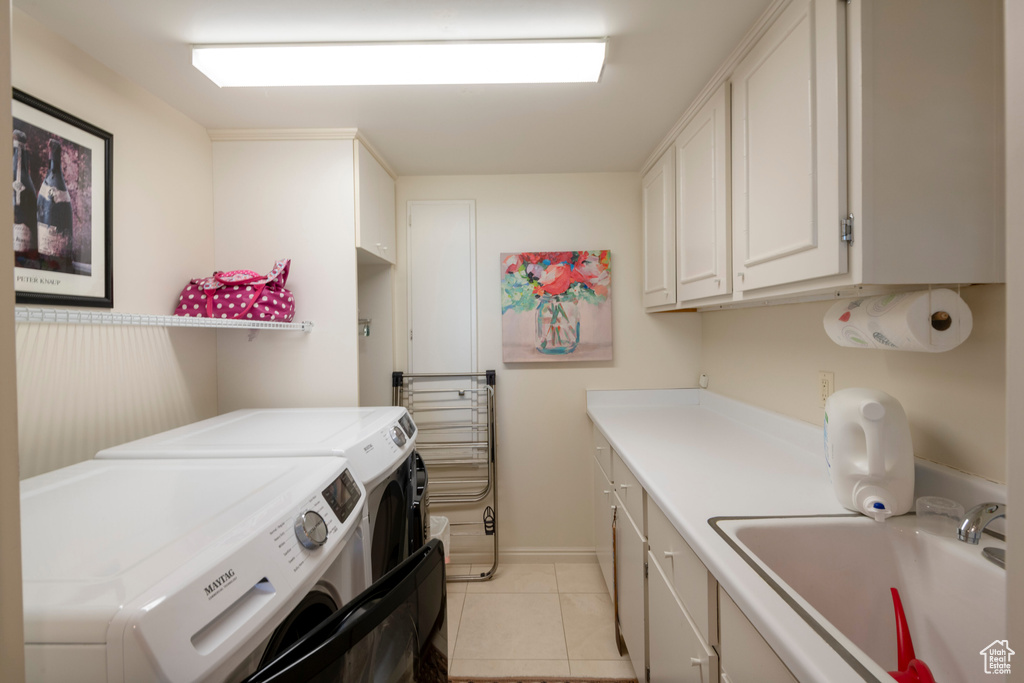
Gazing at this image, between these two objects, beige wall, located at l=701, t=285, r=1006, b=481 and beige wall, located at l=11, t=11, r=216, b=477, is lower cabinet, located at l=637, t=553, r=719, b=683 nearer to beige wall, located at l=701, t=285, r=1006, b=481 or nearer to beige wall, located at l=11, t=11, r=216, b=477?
beige wall, located at l=701, t=285, r=1006, b=481

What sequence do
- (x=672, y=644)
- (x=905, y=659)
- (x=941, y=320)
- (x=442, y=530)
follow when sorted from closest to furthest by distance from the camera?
(x=905, y=659) → (x=941, y=320) → (x=672, y=644) → (x=442, y=530)

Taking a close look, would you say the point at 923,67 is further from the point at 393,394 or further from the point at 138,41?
the point at 393,394

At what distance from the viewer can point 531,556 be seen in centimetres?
260

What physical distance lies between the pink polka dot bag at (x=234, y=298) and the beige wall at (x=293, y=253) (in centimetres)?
16

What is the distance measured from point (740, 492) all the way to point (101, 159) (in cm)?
217

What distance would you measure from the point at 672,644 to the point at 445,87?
1858 millimetres

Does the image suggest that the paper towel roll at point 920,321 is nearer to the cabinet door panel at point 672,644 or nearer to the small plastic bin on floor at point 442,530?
the cabinet door panel at point 672,644

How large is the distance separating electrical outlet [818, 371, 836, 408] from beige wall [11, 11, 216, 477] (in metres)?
2.34

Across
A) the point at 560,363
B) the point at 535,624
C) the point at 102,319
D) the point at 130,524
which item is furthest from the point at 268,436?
the point at 560,363

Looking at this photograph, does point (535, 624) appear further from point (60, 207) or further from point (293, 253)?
point (60, 207)

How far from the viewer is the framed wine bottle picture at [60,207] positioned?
122cm

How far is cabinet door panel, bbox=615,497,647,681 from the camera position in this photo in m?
1.46

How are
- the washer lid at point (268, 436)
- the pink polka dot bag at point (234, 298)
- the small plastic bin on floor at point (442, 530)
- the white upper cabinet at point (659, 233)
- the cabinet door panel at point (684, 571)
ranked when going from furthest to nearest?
the small plastic bin on floor at point (442, 530) < the white upper cabinet at point (659, 233) < the pink polka dot bag at point (234, 298) < the washer lid at point (268, 436) < the cabinet door panel at point (684, 571)

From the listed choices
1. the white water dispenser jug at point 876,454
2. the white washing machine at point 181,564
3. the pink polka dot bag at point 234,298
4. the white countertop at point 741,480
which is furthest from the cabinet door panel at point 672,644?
the pink polka dot bag at point 234,298
